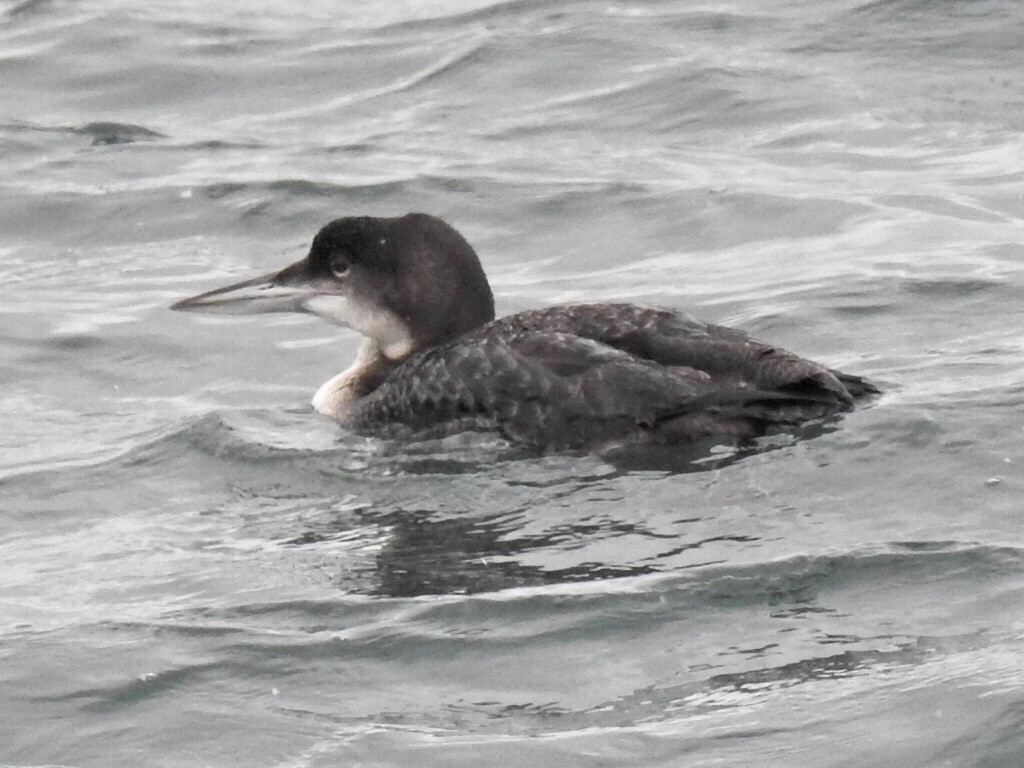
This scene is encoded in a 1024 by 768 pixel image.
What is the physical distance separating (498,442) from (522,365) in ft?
0.87

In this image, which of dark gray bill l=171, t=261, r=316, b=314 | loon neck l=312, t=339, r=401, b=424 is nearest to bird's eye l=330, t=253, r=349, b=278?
dark gray bill l=171, t=261, r=316, b=314

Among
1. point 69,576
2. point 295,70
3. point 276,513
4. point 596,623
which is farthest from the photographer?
point 295,70

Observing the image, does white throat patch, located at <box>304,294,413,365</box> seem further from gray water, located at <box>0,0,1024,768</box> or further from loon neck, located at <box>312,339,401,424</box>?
gray water, located at <box>0,0,1024,768</box>

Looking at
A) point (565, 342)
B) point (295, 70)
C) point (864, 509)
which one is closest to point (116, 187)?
point (295, 70)

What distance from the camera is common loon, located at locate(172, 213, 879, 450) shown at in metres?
7.19

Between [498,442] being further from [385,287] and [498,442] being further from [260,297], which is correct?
[260,297]

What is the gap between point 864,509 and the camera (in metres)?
6.50

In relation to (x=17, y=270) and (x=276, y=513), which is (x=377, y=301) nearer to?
(x=276, y=513)

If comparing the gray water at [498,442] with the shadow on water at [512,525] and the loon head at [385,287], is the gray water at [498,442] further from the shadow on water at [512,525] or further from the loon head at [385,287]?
the loon head at [385,287]

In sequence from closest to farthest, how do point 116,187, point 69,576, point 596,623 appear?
point 596,623
point 69,576
point 116,187

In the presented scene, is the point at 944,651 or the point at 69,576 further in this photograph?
the point at 69,576

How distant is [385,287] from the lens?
823cm

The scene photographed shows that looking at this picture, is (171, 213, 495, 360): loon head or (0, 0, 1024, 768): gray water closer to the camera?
(0, 0, 1024, 768): gray water

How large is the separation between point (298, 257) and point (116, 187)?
5.43 feet
